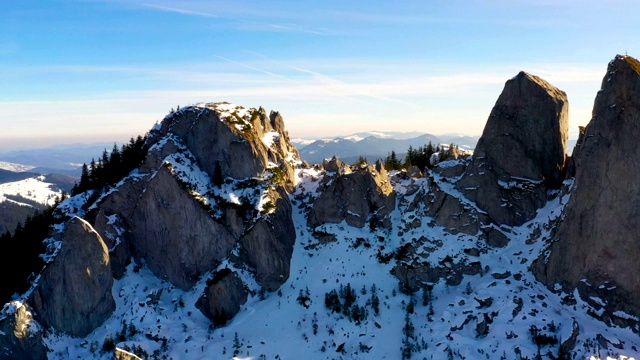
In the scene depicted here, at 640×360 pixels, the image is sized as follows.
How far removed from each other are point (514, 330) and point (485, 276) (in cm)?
1557

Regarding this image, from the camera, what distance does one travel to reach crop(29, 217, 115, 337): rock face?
78.8 metres

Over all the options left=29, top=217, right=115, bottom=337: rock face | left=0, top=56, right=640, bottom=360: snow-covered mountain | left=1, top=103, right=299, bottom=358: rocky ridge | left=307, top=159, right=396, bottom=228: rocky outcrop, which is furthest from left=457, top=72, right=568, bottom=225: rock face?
left=29, top=217, right=115, bottom=337: rock face

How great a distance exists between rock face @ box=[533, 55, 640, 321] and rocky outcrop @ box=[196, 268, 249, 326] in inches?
2222

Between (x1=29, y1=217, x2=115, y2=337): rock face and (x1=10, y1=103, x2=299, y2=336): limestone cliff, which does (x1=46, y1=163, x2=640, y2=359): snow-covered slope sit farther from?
(x1=10, y1=103, x2=299, y2=336): limestone cliff

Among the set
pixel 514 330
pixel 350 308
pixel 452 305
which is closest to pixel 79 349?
pixel 350 308

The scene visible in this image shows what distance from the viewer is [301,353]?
235ft

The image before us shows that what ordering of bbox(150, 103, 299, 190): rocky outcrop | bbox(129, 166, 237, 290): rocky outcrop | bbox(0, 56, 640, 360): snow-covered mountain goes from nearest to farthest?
bbox(0, 56, 640, 360): snow-covered mountain → bbox(129, 166, 237, 290): rocky outcrop → bbox(150, 103, 299, 190): rocky outcrop

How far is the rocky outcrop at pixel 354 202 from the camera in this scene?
95812mm

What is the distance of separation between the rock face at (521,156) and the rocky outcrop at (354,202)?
17.9 metres

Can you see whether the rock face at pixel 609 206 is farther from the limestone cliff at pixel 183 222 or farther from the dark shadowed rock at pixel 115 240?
the dark shadowed rock at pixel 115 240

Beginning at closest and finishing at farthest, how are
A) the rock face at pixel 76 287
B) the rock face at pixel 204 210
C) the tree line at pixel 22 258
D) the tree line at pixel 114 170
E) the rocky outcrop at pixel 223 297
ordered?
the rock face at pixel 76 287 < the rocky outcrop at pixel 223 297 < the tree line at pixel 22 258 < the rock face at pixel 204 210 < the tree line at pixel 114 170

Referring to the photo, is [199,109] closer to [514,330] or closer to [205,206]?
[205,206]

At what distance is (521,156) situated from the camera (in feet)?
294

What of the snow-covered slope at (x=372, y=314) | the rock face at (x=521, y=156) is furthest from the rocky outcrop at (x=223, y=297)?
the rock face at (x=521, y=156)
